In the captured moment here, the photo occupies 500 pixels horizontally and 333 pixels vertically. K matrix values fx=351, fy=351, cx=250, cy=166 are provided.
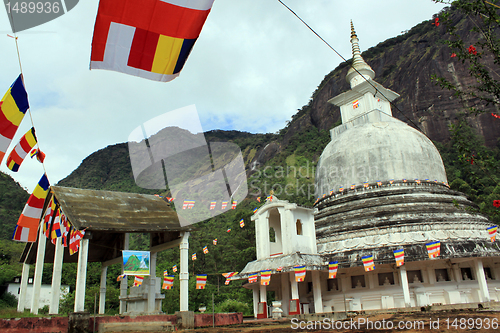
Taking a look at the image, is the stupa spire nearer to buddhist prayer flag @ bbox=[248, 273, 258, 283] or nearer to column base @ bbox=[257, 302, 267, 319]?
buddhist prayer flag @ bbox=[248, 273, 258, 283]

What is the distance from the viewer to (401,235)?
59.0 feet

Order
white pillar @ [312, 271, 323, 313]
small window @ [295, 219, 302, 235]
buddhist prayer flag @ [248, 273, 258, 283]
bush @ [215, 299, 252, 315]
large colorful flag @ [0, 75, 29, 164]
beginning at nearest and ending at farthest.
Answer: large colorful flag @ [0, 75, 29, 164], buddhist prayer flag @ [248, 273, 258, 283], white pillar @ [312, 271, 323, 313], small window @ [295, 219, 302, 235], bush @ [215, 299, 252, 315]

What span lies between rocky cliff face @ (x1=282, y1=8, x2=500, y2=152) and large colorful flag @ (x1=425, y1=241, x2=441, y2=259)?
3217 cm

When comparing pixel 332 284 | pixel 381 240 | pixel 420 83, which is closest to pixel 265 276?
pixel 332 284

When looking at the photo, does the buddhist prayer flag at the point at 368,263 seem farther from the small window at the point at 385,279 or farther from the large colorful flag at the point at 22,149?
the large colorful flag at the point at 22,149

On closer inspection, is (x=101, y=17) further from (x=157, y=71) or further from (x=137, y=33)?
(x=157, y=71)

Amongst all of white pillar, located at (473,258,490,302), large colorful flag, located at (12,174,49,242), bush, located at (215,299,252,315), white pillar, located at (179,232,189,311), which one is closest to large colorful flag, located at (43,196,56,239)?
large colorful flag, located at (12,174,49,242)

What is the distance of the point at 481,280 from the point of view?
1703 cm

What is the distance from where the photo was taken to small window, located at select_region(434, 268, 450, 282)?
18.2 metres

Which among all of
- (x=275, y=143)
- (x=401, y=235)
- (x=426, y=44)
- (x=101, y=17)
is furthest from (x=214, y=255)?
(x=426, y=44)

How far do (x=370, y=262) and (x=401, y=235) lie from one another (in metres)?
2.69

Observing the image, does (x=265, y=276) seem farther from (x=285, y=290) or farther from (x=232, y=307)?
(x=232, y=307)

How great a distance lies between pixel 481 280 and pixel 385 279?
4.38 metres

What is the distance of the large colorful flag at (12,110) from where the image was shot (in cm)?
860
